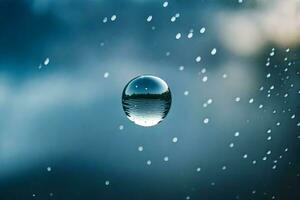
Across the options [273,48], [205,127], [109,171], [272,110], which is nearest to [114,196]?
[109,171]

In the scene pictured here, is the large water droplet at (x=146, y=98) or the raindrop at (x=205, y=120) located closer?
the large water droplet at (x=146, y=98)

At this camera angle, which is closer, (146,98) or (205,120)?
(146,98)

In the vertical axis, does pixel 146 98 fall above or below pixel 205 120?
below

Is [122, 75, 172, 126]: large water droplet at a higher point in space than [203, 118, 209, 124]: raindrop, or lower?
lower

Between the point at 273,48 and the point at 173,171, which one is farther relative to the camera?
the point at 173,171

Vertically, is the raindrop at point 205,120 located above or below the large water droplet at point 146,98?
above

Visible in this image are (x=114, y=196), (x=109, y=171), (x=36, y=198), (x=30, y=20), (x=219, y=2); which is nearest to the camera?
(x=30, y=20)

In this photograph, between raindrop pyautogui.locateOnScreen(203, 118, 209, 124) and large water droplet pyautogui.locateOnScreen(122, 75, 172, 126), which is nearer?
large water droplet pyautogui.locateOnScreen(122, 75, 172, 126)

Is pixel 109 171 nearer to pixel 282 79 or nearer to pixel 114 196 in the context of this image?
pixel 114 196
